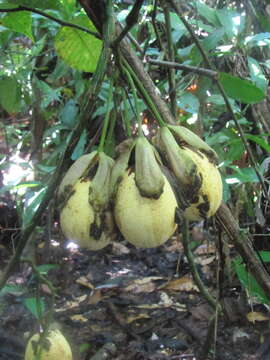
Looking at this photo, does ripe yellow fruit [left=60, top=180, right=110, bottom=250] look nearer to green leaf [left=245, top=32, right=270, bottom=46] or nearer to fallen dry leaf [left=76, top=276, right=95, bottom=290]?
green leaf [left=245, top=32, right=270, bottom=46]

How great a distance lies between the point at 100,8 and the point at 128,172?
0.88 feet

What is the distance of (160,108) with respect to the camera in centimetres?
101

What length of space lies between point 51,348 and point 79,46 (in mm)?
726

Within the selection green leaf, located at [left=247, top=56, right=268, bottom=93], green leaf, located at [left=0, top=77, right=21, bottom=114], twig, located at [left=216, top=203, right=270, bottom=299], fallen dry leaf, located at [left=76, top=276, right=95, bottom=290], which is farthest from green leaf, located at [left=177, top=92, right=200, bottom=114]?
fallen dry leaf, located at [left=76, top=276, right=95, bottom=290]

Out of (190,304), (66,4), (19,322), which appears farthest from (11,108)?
(190,304)

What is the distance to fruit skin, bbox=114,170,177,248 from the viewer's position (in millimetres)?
709

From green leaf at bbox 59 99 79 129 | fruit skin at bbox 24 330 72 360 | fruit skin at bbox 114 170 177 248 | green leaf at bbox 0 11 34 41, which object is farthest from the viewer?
green leaf at bbox 59 99 79 129

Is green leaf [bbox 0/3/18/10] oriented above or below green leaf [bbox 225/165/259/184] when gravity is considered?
above

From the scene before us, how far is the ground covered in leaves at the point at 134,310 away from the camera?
1789mm

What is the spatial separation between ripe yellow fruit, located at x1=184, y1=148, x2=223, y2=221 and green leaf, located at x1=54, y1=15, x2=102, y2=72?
42cm

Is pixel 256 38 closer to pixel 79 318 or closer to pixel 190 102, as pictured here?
pixel 190 102

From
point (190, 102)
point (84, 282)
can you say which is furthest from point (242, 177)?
point (84, 282)

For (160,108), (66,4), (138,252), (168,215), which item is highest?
(66,4)

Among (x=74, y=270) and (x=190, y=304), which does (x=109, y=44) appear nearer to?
(x=190, y=304)
